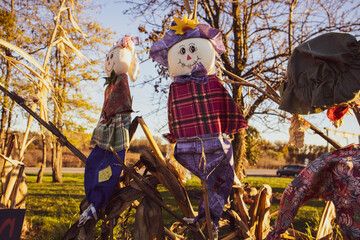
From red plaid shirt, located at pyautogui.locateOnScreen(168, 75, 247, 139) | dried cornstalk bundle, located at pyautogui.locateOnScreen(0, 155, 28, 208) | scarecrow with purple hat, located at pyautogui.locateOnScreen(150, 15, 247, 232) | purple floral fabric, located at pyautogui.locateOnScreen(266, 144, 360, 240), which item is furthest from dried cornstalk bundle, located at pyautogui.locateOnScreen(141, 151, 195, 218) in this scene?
dried cornstalk bundle, located at pyautogui.locateOnScreen(0, 155, 28, 208)

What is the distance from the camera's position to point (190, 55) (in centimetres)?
177

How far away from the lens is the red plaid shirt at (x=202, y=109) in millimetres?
1687

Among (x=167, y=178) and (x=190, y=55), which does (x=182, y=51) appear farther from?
(x=167, y=178)

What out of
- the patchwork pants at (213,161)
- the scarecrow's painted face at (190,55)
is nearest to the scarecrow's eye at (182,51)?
the scarecrow's painted face at (190,55)

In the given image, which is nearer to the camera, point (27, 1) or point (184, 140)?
point (184, 140)

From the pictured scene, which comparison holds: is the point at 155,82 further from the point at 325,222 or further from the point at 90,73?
the point at 90,73

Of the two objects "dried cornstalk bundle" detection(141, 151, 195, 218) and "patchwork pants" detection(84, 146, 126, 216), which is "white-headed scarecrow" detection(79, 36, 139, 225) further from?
"dried cornstalk bundle" detection(141, 151, 195, 218)

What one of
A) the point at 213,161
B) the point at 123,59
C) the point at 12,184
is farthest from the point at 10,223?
the point at 12,184

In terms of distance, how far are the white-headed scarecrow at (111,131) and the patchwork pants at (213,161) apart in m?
0.36

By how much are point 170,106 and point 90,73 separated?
7.23 meters

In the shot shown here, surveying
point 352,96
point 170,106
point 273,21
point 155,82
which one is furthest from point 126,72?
point 273,21

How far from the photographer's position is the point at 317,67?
47.5 inches

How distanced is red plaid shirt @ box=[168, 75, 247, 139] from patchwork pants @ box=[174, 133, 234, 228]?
3.0 inches

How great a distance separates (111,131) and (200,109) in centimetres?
54
